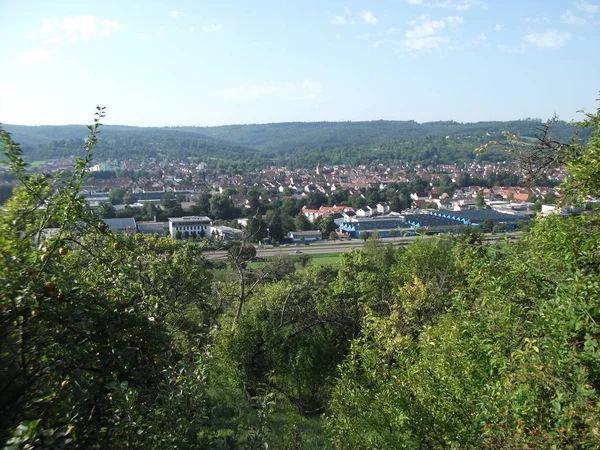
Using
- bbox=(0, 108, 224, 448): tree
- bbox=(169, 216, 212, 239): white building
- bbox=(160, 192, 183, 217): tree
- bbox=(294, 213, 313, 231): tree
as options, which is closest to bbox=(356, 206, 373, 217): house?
bbox=(294, 213, 313, 231): tree

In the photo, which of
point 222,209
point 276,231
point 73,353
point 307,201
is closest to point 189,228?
point 276,231

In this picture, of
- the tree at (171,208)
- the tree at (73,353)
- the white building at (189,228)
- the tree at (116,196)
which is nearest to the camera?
the tree at (73,353)

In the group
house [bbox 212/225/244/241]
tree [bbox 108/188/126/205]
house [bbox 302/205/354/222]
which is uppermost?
house [bbox 212/225/244/241]

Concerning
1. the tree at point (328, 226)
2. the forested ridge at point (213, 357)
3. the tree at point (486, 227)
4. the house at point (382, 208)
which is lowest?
the house at point (382, 208)

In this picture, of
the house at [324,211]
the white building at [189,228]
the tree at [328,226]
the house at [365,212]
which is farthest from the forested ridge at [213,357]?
the house at [365,212]

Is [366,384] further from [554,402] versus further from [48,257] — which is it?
[48,257]

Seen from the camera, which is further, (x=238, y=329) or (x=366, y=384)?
(x=238, y=329)

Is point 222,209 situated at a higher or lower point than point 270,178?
higher

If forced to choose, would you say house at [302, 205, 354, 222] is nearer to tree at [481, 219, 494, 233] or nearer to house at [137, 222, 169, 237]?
house at [137, 222, 169, 237]

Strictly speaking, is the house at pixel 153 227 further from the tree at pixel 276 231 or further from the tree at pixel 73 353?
the tree at pixel 73 353

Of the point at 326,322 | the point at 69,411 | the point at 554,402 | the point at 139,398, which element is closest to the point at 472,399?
the point at 554,402

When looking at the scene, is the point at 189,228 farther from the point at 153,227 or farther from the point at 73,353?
the point at 73,353
